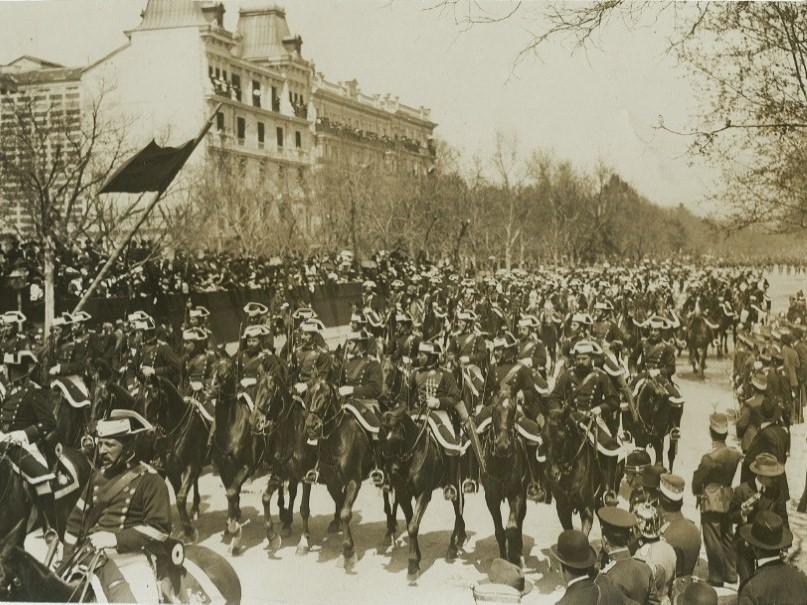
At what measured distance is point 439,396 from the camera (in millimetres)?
7434

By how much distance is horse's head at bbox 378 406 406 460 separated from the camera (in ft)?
23.5

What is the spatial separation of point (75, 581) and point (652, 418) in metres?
5.22

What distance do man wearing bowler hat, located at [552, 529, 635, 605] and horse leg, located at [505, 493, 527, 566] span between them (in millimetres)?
1655

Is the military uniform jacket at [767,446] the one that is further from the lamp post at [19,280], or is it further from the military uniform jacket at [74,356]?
the lamp post at [19,280]

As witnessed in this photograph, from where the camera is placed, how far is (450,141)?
8203mm

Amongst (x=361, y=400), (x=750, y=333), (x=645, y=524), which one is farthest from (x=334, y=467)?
(x=750, y=333)

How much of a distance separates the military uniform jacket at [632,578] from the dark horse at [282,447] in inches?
128

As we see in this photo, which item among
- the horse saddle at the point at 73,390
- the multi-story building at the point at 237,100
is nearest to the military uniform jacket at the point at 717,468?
the multi-story building at the point at 237,100

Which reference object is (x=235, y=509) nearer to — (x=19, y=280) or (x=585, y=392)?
(x=585, y=392)

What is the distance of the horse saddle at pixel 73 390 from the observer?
26.4ft

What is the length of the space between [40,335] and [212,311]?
198cm

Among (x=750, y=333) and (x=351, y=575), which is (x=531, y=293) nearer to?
(x=750, y=333)

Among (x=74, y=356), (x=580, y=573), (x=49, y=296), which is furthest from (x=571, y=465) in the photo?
(x=49, y=296)

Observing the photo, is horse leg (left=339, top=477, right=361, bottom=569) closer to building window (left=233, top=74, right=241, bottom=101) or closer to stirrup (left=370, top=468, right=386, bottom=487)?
stirrup (left=370, top=468, right=386, bottom=487)
